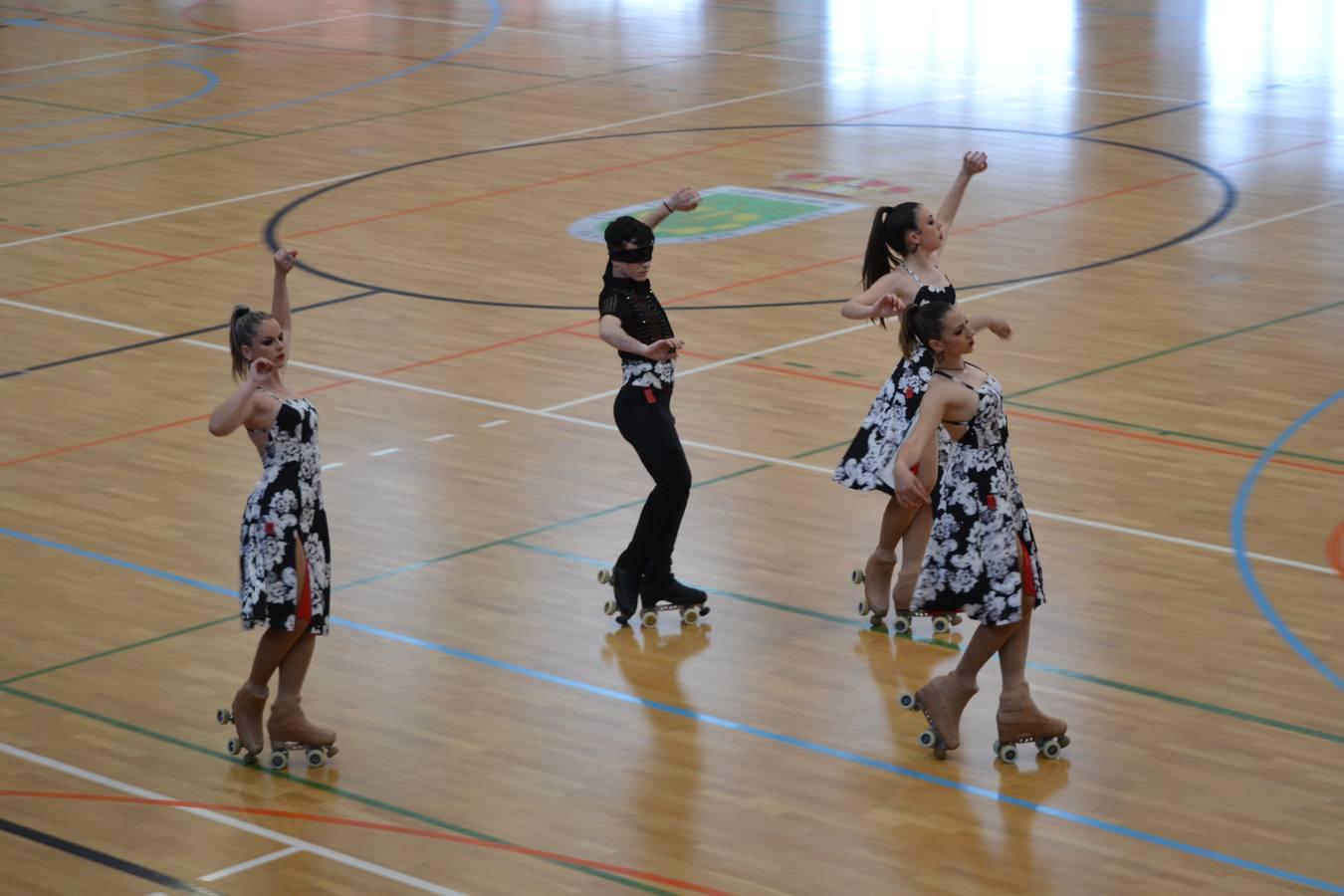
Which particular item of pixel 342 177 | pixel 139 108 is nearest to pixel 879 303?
pixel 342 177

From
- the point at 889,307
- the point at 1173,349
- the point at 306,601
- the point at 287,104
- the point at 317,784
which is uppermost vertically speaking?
the point at 889,307

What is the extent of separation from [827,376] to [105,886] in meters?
7.03

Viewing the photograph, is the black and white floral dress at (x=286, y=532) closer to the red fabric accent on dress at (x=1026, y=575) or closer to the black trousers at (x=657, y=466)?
the black trousers at (x=657, y=466)

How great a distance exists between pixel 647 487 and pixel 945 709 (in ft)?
11.6

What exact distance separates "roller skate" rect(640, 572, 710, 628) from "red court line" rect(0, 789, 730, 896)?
217 centimetres

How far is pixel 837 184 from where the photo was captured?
18703 mm

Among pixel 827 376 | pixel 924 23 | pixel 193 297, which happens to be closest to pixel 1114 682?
pixel 827 376

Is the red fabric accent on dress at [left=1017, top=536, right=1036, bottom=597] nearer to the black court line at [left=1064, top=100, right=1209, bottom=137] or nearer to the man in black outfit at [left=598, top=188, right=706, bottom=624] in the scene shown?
the man in black outfit at [left=598, top=188, right=706, bottom=624]

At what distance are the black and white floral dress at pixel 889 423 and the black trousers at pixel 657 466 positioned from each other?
0.70 metres

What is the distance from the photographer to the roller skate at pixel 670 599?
9.27 m

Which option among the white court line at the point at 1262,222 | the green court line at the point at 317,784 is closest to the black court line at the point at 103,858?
the green court line at the point at 317,784

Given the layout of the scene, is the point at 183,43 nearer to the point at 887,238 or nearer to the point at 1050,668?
the point at 887,238

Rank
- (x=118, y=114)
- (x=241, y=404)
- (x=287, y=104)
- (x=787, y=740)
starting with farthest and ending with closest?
(x=287, y=104) < (x=118, y=114) < (x=787, y=740) < (x=241, y=404)

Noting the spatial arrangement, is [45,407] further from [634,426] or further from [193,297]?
[634,426]
